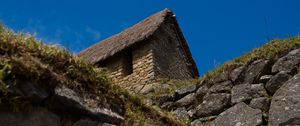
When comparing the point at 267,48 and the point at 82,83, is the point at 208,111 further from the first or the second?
the point at 82,83

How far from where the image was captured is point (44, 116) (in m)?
3.04

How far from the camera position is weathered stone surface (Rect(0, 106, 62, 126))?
283cm

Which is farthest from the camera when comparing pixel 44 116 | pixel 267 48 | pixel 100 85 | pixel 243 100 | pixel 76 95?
pixel 267 48

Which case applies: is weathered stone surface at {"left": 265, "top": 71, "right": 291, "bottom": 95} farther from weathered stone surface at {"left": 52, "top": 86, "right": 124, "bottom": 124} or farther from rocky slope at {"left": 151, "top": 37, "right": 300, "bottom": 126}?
weathered stone surface at {"left": 52, "top": 86, "right": 124, "bottom": 124}

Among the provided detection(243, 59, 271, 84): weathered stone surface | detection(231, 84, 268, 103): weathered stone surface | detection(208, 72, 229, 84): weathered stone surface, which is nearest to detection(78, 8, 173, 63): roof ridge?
detection(208, 72, 229, 84): weathered stone surface

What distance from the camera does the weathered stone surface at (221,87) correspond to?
7.86 meters

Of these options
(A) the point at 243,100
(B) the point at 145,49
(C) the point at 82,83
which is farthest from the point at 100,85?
(B) the point at 145,49

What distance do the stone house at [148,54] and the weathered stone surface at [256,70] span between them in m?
2.97

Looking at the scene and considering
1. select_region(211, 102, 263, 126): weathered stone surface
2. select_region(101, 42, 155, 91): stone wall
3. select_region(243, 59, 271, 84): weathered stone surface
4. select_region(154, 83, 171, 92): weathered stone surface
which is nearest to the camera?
select_region(211, 102, 263, 126): weathered stone surface

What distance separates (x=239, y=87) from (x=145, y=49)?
3989 millimetres

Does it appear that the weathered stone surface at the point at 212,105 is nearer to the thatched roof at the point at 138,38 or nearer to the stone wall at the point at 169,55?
the stone wall at the point at 169,55

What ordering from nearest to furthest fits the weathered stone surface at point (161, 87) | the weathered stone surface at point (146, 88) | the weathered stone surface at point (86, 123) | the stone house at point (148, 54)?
the weathered stone surface at point (86, 123), the weathered stone surface at point (161, 87), the weathered stone surface at point (146, 88), the stone house at point (148, 54)

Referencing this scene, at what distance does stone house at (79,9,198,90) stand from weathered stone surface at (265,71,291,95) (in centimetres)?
355

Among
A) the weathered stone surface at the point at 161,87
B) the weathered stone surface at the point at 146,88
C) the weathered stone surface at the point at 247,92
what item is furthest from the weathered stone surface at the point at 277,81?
the weathered stone surface at the point at 146,88
